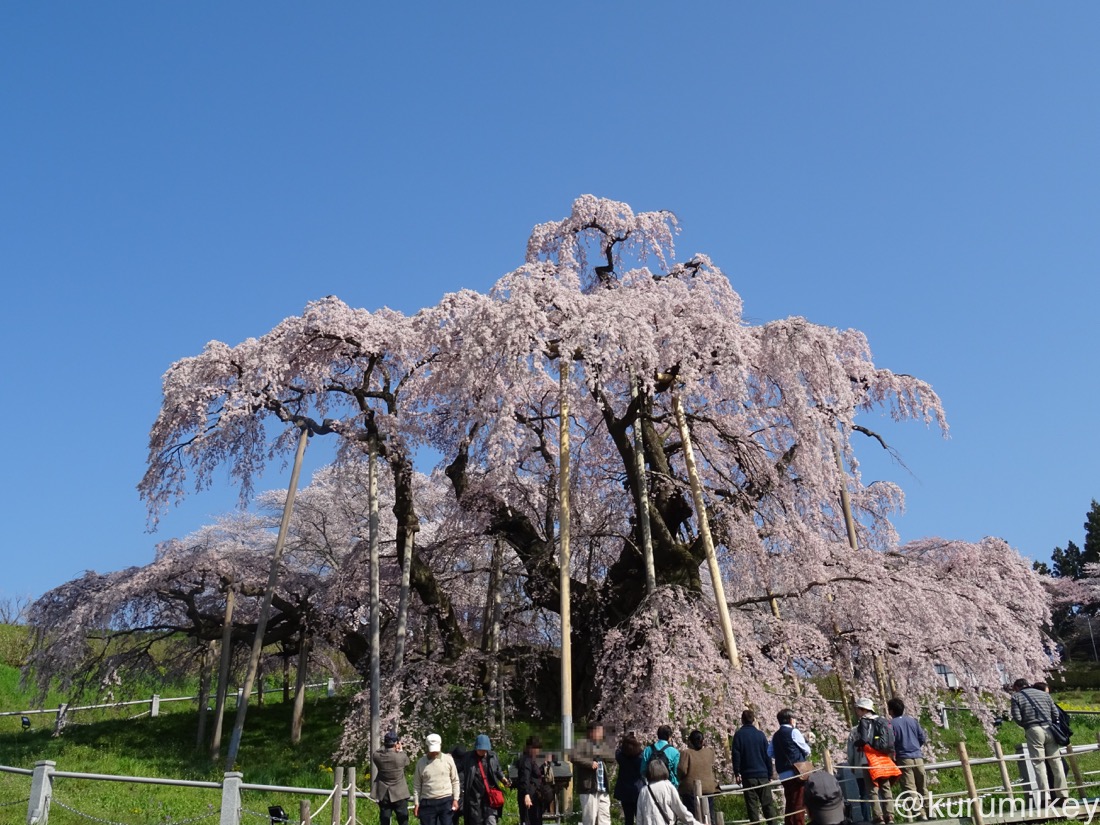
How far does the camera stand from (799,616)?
720 inches

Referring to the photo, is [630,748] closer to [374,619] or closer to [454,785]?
[454,785]

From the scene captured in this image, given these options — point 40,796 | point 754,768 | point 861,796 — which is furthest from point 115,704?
point 861,796

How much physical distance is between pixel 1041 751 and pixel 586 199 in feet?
48.3

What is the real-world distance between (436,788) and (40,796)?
6.73 metres

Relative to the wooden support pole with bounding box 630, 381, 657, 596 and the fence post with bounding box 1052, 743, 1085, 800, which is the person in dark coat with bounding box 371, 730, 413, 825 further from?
the fence post with bounding box 1052, 743, 1085, 800

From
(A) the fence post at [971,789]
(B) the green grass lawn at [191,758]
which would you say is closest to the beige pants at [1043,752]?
(B) the green grass lawn at [191,758]

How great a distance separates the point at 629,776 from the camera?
9.79 metres

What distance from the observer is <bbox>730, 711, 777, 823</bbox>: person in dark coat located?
9.79 metres

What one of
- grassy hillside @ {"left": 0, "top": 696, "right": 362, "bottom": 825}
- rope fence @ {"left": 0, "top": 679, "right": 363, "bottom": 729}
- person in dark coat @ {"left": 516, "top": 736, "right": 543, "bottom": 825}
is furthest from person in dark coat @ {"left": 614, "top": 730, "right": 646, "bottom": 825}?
rope fence @ {"left": 0, "top": 679, "right": 363, "bottom": 729}

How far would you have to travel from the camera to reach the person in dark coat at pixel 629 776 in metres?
9.72

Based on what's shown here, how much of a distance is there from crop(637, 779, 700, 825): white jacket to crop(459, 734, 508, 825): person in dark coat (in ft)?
8.21

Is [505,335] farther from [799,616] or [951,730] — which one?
[951,730]

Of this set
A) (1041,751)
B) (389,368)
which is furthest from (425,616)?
(1041,751)

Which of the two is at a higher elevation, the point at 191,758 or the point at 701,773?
the point at 191,758
